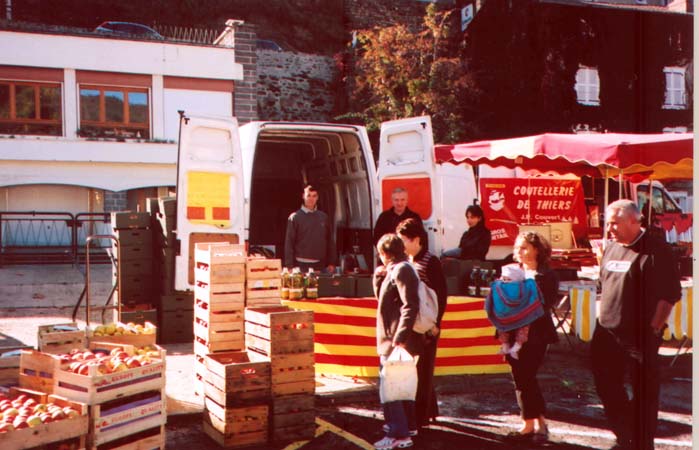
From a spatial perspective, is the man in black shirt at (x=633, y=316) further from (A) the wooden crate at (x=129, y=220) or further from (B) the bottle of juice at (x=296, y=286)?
(A) the wooden crate at (x=129, y=220)

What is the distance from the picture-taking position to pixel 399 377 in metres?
5.14

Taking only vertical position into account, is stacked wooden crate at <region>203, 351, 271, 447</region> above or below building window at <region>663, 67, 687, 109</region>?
below

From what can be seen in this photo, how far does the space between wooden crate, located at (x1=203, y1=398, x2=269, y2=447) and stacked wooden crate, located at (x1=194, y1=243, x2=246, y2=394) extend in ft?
2.55

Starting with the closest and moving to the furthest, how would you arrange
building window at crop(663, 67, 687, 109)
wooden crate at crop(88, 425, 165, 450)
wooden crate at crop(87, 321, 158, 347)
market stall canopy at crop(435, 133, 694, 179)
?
wooden crate at crop(88, 425, 165, 450)
wooden crate at crop(87, 321, 158, 347)
market stall canopy at crop(435, 133, 694, 179)
building window at crop(663, 67, 687, 109)

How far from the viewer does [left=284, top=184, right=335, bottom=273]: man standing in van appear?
872cm

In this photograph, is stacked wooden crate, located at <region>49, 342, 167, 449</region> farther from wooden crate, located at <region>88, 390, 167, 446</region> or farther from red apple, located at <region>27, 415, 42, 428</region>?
red apple, located at <region>27, 415, 42, 428</region>

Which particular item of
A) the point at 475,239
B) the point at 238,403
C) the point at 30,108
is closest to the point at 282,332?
the point at 238,403

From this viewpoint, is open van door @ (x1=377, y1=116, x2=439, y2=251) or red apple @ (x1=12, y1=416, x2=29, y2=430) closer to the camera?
red apple @ (x1=12, y1=416, x2=29, y2=430)

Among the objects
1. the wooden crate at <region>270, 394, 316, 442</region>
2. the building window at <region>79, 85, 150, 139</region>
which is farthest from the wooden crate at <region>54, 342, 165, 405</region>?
the building window at <region>79, 85, 150, 139</region>

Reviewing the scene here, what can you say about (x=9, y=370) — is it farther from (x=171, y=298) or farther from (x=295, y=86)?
(x=295, y=86)

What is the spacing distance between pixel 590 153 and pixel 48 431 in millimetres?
6171

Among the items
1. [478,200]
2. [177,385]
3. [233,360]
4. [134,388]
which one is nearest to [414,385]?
[233,360]

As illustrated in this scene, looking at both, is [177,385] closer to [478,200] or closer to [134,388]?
[134,388]

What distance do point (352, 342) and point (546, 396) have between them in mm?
2004
